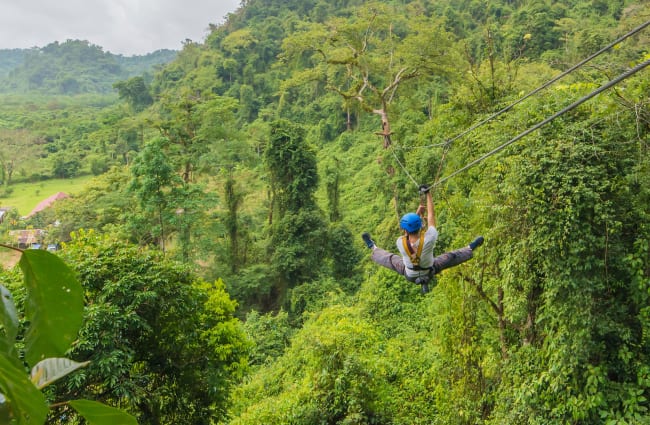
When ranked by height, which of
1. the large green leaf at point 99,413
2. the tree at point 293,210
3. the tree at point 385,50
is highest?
the tree at point 385,50

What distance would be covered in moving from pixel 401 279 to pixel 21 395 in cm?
1071

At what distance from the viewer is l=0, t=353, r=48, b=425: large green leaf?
465 millimetres

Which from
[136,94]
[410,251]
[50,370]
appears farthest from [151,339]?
[136,94]

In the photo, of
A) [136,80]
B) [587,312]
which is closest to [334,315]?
[587,312]

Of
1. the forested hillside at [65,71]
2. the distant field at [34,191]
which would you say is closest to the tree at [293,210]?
the distant field at [34,191]

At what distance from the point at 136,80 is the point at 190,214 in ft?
94.7

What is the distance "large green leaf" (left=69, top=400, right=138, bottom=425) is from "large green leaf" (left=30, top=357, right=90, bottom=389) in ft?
0.23

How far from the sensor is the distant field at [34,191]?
27.8 metres

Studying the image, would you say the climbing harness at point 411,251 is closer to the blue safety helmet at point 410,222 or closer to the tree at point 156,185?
the blue safety helmet at point 410,222

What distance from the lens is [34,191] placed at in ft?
99.1

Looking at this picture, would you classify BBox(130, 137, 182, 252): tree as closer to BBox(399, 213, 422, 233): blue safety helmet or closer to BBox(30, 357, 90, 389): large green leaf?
BBox(399, 213, 422, 233): blue safety helmet

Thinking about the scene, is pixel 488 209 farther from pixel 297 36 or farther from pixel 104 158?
pixel 104 158

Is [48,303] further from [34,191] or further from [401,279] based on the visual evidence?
[34,191]

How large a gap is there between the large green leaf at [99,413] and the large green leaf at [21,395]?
35 millimetres
